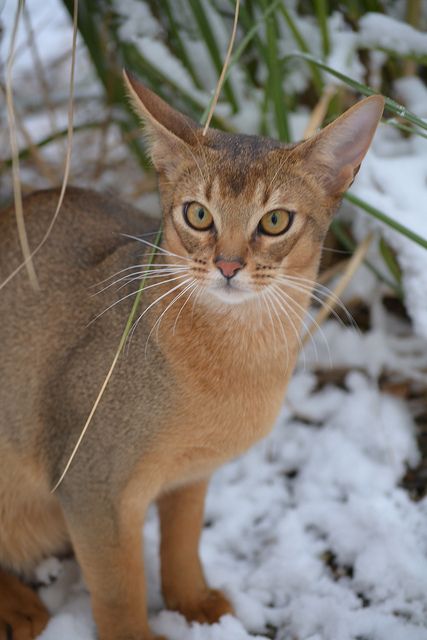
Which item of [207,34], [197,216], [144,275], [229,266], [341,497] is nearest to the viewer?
[229,266]

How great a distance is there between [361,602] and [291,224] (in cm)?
102

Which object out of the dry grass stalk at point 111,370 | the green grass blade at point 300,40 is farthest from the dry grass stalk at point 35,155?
the dry grass stalk at point 111,370

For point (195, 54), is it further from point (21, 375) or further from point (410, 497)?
point (410, 497)

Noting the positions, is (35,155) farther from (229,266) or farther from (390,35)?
(229,266)

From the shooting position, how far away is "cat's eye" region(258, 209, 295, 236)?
164 centimetres

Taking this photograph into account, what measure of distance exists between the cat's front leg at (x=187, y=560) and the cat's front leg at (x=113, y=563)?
0.17 metres

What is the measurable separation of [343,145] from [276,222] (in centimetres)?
23

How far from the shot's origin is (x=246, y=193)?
1636 millimetres

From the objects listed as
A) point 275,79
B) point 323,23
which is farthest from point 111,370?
point 323,23

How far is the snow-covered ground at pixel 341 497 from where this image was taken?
2.03 m

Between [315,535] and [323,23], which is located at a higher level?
[323,23]

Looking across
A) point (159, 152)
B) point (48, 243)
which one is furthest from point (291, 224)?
point (48, 243)

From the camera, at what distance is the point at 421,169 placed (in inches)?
99.3

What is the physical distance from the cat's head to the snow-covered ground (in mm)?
604
